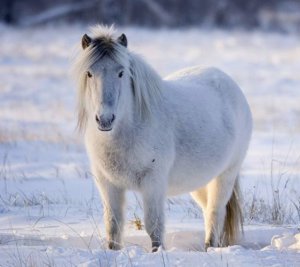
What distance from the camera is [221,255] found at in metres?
3.30

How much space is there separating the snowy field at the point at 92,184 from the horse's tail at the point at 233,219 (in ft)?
0.46

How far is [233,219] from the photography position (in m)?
5.09

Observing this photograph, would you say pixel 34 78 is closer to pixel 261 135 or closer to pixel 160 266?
pixel 261 135

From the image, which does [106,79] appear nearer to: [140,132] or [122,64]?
[122,64]

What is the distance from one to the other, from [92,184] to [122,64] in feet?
8.23

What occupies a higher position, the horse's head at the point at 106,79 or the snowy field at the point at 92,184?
the horse's head at the point at 106,79

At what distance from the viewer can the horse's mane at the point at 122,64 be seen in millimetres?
3898

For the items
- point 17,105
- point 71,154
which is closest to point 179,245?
point 71,154

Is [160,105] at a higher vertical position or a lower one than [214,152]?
higher

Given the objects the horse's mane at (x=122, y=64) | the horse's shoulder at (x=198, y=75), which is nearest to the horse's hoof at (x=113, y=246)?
the horse's mane at (x=122, y=64)

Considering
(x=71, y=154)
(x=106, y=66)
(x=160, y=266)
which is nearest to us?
(x=160, y=266)

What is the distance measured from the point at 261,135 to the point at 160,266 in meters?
6.36

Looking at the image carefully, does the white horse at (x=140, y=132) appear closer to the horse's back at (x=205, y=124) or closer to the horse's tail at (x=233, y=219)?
Answer: the horse's back at (x=205, y=124)

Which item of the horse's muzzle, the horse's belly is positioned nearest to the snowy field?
the horse's belly
